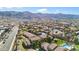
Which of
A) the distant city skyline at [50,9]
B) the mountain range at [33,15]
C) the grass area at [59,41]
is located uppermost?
the distant city skyline at [50,9]

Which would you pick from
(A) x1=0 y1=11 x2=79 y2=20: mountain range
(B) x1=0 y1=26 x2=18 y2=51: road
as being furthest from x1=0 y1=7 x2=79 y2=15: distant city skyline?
(B) x1=0 y1=26 x2=18 y2=51: road

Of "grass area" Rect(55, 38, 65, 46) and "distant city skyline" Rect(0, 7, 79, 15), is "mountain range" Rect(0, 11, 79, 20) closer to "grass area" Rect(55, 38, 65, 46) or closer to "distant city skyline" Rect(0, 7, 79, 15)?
"distant city skyline" Rect(0, 7, 79, 15)

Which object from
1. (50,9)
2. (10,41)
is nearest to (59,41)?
(50,9)

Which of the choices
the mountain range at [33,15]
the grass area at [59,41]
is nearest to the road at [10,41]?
the mountain range at [33,15]

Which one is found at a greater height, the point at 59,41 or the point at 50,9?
the point at 50,9

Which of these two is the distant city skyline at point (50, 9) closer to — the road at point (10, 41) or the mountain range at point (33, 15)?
the mountain range at point (33, 15)

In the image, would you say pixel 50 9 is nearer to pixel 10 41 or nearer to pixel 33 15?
pixel 33 15

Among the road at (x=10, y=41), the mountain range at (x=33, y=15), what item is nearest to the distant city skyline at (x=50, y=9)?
the mountain range at (x=33, y=15)

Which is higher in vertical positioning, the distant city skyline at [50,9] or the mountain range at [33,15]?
the distant city skyline at [50,9]
